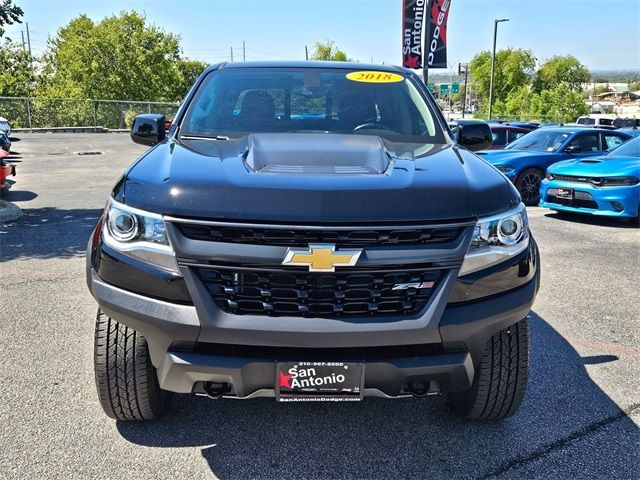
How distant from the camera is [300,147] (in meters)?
3.12

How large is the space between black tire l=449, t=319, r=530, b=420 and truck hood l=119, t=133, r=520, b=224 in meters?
0.62

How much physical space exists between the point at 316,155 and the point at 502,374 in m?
1.33

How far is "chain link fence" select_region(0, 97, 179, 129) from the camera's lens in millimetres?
36312

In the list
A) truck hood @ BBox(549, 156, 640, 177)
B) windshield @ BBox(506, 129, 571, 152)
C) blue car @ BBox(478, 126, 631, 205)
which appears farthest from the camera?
windshield @ BBox(506, 129, 571, 152)

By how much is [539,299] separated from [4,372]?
4106mm

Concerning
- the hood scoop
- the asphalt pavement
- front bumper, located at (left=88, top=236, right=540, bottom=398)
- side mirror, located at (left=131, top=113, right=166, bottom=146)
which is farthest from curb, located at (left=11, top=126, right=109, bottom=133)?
front bumper, located at (left=88, top=236, right=540, bottom=398)

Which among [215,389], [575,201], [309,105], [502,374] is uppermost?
[309,105]

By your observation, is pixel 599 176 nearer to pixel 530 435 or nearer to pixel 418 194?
pixel 530 435

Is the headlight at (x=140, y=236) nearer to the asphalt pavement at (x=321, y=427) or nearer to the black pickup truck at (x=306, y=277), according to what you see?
the black pickup truck at (x=306, y=277)

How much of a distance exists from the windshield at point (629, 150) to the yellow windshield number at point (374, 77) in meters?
6.95

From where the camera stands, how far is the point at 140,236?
2533 millimetres

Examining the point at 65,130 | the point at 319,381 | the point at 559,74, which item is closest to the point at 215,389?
the point at 319,381

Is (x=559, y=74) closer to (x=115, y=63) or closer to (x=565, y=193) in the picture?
(x=115, y=63)

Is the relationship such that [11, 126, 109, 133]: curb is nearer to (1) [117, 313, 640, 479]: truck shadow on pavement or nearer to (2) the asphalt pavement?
(2) the asphalt pavement
